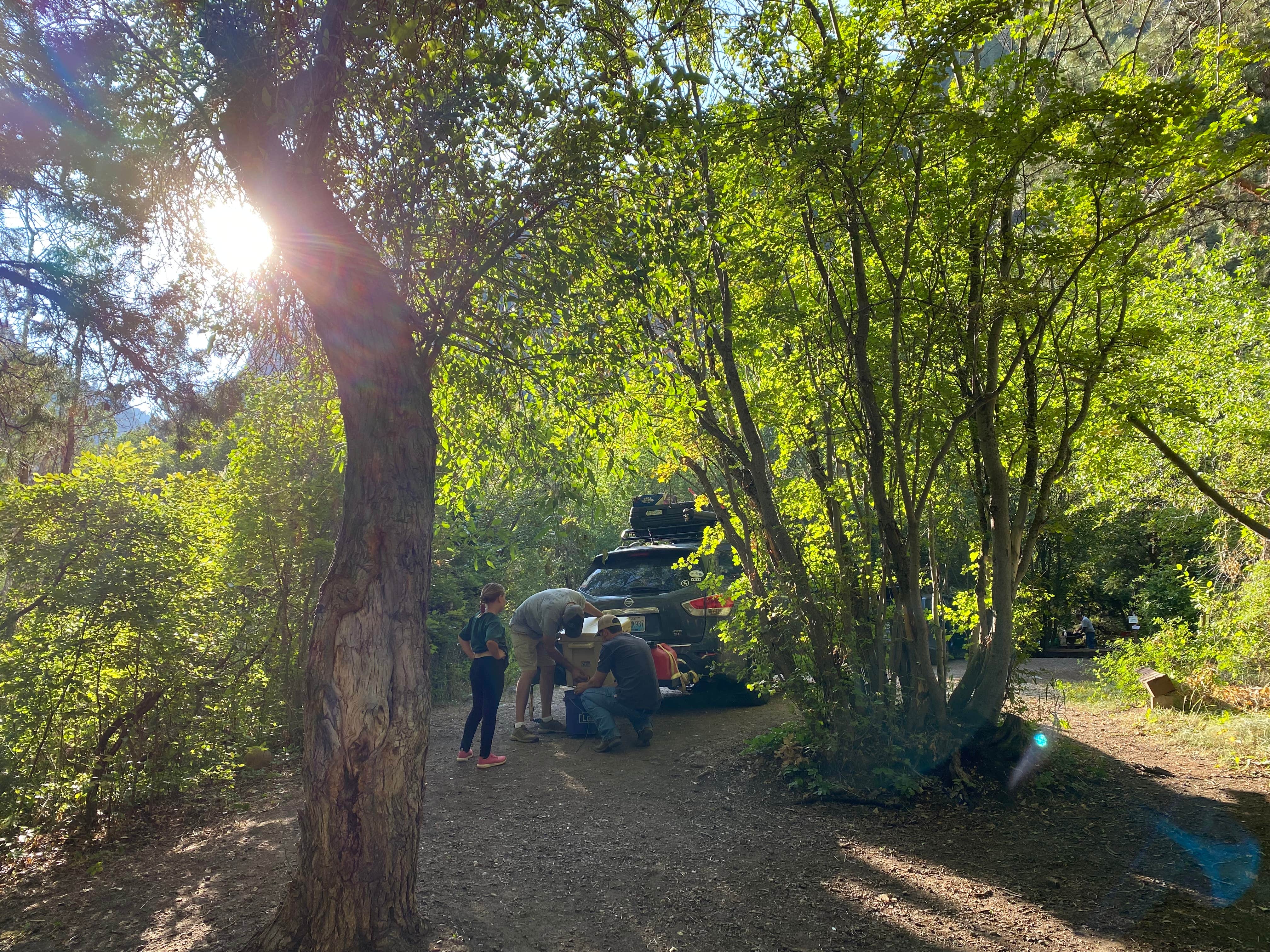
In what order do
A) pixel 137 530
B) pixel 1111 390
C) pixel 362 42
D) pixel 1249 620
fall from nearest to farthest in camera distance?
1. pixel 362 42
2. pixel 137 530
3. pixel 1111 390
4. pixel 1249 620

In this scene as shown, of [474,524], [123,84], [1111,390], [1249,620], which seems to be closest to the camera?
[123,84]

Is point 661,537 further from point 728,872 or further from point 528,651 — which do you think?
point 728,872

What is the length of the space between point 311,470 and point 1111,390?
7.41 meters

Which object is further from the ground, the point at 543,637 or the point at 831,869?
the point at 543,637

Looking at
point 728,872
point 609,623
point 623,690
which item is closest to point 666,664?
point 623,690

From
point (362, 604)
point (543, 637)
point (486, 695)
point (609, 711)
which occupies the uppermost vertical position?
point (362, 604)

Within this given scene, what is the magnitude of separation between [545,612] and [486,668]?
1.16m

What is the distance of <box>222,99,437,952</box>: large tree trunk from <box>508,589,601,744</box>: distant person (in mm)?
4102

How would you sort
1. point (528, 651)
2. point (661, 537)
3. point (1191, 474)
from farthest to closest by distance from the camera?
point (661, 537)
point (528, 651)
point (1191, 474)

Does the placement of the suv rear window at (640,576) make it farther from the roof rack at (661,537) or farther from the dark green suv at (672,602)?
the roof rack at (661,537)

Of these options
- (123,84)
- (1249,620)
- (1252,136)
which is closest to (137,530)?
(123,84)

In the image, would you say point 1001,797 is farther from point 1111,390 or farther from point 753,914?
point 1111,390

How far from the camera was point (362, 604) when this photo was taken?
3248mm

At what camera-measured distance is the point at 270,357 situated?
575 centimetres
